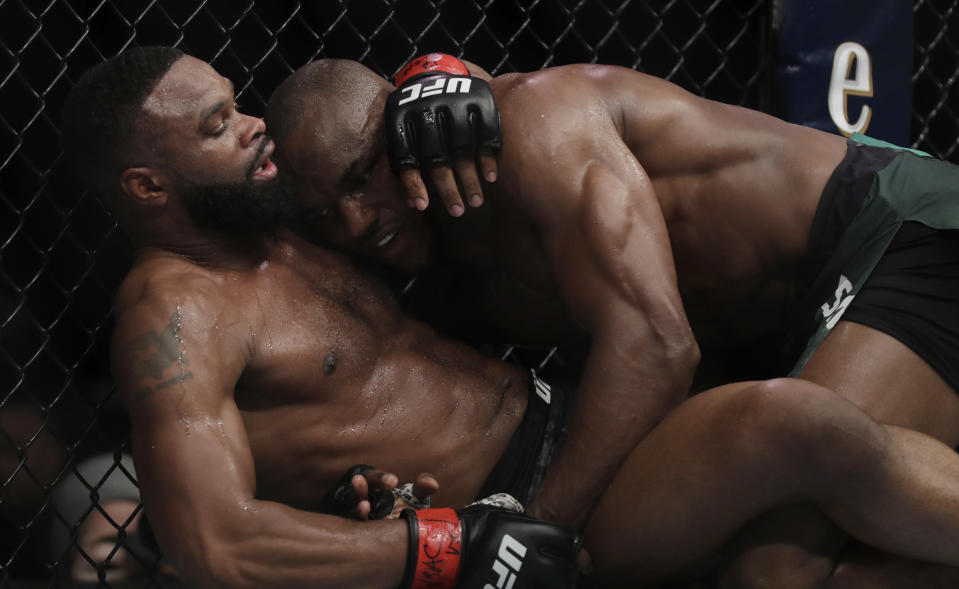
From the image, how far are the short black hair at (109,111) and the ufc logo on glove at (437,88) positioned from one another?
38 centimetres

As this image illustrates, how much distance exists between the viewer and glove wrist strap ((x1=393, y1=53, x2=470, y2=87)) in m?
1.69

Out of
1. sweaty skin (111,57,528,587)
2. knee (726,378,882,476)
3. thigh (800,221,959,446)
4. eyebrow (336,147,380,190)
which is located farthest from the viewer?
eyebrow (336,147,380,190)

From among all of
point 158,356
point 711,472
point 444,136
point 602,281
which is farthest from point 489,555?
point 444,136

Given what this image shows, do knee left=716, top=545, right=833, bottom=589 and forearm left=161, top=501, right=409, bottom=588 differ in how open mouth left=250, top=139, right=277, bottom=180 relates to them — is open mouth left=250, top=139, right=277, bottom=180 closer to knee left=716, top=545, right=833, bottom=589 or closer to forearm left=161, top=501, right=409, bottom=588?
forearm left=161, top=501, right=409, bottom=588

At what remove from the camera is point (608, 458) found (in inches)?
58.1

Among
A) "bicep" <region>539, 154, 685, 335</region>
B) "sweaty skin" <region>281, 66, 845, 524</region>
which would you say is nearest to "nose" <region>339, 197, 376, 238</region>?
"sweaty skin" <region>281, 66, 845, 524</region>

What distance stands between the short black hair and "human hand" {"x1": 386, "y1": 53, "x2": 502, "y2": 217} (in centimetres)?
38

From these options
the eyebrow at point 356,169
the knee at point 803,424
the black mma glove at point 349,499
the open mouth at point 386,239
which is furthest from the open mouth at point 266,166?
A: the knee at point 803,424

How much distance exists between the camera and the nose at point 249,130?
1632mm

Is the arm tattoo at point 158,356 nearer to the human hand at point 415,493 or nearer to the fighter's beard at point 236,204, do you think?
the fighter's beard at point 236,204

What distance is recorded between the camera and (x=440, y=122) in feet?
5.26

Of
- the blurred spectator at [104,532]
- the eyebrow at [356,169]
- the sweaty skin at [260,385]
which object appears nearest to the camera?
the sweaty skin at [260,385]

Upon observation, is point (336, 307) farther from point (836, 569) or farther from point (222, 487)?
point (836, 569)

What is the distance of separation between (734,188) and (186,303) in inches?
34.8
